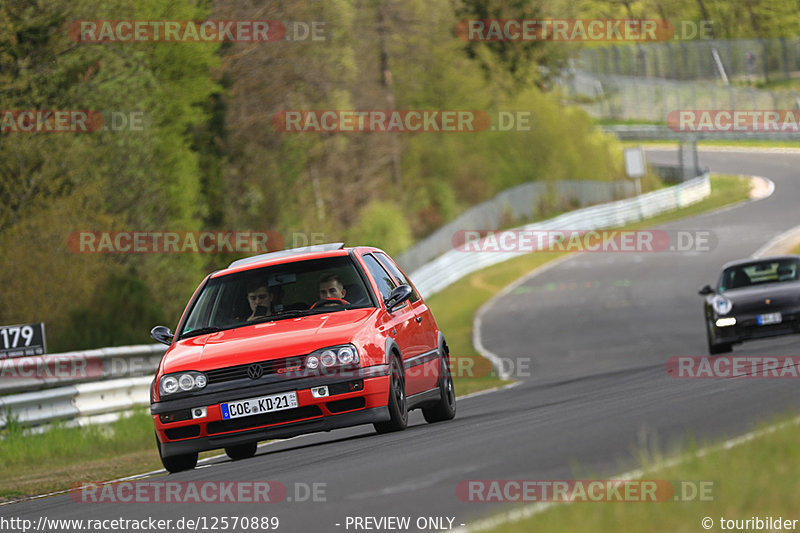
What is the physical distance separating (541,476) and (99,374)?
10.8 m

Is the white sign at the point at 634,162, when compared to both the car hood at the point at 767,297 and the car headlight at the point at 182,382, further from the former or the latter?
the car headlight at the point at 182,382

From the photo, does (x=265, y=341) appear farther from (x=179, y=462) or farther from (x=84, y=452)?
(x=84, y=452)

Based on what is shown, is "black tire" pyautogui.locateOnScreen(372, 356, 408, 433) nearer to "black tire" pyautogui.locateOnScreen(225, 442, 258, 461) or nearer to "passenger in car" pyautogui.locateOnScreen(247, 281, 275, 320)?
"passenger in car" pyautogui.locateOnScreen(247, 281, 275, 320)

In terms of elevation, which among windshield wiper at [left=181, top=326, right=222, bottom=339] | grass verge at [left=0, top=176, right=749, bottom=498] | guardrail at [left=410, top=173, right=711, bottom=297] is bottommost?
grass verge at [left=0, top=176, right=749, bottom=498]

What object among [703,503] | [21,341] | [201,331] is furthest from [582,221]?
[703,503]

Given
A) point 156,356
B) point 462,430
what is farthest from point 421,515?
point 156,356

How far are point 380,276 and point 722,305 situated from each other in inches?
346

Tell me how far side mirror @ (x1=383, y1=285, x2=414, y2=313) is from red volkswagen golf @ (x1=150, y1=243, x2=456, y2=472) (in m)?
0.01

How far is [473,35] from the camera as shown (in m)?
35.2

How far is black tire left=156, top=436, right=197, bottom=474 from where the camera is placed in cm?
1051

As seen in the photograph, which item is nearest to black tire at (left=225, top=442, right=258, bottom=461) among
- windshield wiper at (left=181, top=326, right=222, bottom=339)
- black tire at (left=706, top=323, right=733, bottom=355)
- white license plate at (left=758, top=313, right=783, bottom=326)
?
windshield wiper at (left=181, top=326, right=222, bottom=339)

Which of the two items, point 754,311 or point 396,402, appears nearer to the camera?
point 396,402

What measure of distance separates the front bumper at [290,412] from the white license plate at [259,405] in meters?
0.03

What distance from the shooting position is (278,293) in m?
11.5
